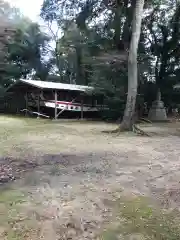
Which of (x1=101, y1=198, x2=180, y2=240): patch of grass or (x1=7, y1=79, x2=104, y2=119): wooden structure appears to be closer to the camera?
(x1=101, y1=198, x2=180, y2=240): patch of grass

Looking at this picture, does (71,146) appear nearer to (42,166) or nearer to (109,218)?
(42,166)

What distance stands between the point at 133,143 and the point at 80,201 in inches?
216

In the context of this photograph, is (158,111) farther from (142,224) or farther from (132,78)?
(142,224)

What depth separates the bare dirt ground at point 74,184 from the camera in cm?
320

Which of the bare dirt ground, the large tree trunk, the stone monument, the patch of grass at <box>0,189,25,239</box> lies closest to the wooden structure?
the stone monument

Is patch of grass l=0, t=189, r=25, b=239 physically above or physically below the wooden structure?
below

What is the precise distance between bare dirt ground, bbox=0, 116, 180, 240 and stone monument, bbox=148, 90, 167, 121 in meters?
11.7

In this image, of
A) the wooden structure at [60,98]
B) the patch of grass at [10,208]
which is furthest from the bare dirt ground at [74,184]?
the wooden structure at [60,98]

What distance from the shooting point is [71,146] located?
8516 mm

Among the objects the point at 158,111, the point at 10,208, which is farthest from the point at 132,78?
the point at 10,208

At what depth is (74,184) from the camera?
4.74m

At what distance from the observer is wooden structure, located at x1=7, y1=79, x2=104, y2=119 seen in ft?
67.5

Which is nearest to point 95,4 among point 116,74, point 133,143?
point 116,74

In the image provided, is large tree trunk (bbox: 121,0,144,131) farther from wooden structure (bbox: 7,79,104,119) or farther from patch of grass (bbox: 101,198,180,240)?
patch of grass (bbox: 101,198,180,240)
